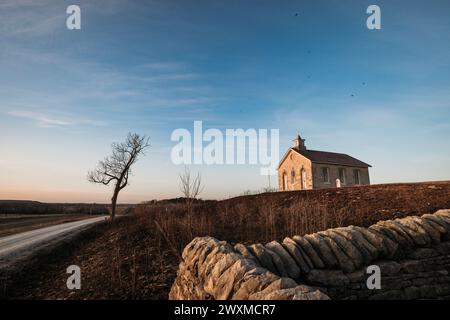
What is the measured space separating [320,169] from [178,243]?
21104 mm

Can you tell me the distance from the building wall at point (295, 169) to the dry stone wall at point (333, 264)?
20.2 m

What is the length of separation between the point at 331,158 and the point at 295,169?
406 cm

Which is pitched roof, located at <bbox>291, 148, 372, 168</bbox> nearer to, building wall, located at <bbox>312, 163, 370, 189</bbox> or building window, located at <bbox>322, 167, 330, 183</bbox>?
building wall, located at <bbox>312, 163, 370, 189</bbox>

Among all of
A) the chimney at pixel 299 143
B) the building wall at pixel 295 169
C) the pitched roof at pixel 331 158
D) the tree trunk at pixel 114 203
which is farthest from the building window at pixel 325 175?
the tree trunk at pixel 114 203

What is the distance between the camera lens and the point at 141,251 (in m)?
8.35

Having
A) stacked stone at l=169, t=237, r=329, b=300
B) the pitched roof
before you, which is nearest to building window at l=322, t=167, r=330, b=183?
the pitched roof

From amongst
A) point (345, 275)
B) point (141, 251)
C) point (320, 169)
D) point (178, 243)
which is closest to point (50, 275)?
point (141, 251)

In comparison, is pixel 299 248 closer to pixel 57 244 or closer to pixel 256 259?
pixel 256 259

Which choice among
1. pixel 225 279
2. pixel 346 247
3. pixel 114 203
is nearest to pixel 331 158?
pixel 114 203

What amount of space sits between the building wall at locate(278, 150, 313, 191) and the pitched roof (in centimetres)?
60

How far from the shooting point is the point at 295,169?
2750 cm

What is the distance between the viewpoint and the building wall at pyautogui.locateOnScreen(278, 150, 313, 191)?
25.6m

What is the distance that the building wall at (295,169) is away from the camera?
25.6 metres
